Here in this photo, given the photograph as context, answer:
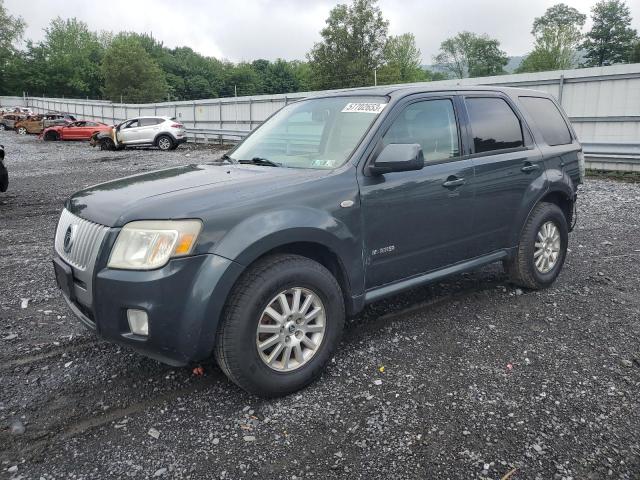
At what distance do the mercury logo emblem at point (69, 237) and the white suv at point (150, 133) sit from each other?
22.1 m

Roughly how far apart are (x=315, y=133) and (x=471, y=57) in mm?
106253

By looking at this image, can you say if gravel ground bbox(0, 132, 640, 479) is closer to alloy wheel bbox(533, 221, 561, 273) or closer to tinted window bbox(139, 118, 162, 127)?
alloy wheel bbox(533, 221, 561, 273)

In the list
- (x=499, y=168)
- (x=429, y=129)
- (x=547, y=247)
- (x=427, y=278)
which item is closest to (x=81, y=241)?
(x=427, y=278)

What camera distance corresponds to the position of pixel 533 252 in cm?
480

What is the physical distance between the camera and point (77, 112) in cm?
5319

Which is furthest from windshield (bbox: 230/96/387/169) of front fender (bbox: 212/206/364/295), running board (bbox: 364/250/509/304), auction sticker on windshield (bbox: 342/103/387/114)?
running board (bbox: 364/250/509/304)

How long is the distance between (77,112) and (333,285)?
5698cm

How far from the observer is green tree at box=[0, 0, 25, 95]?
3233 inches

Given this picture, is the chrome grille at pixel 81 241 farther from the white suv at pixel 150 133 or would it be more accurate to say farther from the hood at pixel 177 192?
the white suv at pixel 150 133

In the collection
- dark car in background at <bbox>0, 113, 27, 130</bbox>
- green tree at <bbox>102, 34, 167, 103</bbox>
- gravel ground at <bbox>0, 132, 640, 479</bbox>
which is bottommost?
gravel ground at <bbox>0, 132, 640, 479</bbox>

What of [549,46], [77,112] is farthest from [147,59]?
[549,46]

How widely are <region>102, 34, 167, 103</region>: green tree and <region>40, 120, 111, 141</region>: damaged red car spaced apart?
42.8 m

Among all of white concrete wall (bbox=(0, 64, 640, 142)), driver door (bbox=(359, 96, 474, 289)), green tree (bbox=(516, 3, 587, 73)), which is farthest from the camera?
green tree (bbox=(516, 3, 587, 73))

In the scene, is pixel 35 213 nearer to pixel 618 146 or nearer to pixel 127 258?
pixel 127 258
